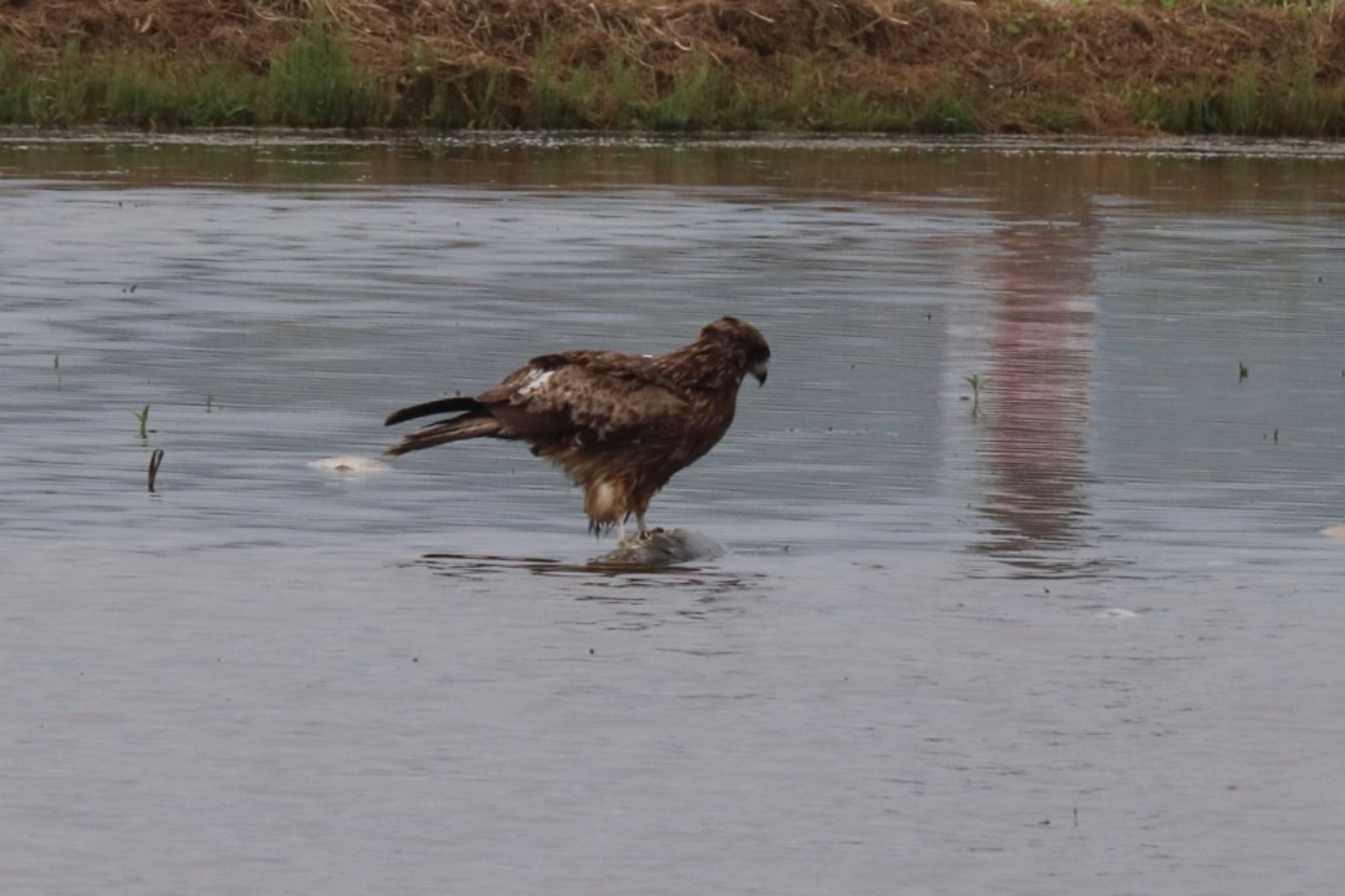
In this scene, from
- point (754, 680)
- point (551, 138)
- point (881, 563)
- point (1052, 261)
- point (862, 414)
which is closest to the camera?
point (754, 680)

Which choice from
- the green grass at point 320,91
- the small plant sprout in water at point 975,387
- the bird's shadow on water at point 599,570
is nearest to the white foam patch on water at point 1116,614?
the bird's shadow on water at point 599,570

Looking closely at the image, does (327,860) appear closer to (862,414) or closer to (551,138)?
(862,414)

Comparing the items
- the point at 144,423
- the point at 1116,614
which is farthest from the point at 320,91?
the point at 1116,614

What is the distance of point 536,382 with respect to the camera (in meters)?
10.6

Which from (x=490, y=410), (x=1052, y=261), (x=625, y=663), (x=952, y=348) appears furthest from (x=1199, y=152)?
(x=625, y=663)

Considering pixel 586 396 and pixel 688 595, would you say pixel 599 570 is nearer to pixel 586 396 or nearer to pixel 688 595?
pixel 688 595

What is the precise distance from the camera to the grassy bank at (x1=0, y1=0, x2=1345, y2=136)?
3578 centimetres

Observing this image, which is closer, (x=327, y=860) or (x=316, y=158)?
(x=327, y=860)

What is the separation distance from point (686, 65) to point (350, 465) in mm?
27598

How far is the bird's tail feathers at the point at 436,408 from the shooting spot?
10.6 metres

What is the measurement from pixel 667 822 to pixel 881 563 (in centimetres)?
341

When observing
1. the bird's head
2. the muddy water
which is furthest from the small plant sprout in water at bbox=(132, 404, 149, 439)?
the bird's head

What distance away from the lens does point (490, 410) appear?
1072 cm

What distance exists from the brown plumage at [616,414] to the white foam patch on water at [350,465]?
1085 millimetres
